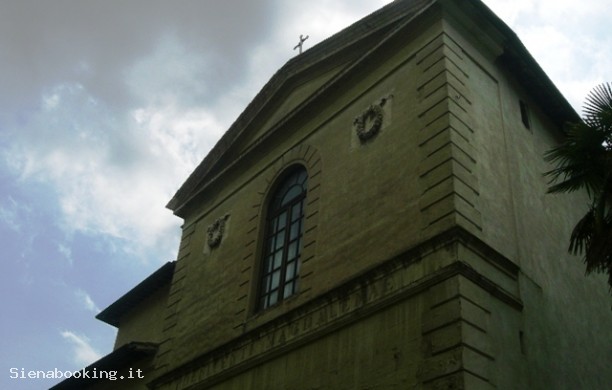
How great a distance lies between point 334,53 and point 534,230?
244 inches

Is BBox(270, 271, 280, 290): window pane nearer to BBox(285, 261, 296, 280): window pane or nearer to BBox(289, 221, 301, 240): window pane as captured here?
BBox(285, 261, 296, 280): window pane

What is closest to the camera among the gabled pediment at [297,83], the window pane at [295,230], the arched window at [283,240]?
the arched window at [283,240]

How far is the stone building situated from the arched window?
0.15 ft

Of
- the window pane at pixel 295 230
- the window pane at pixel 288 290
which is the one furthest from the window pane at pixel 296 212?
the window pane at pixel 288 290

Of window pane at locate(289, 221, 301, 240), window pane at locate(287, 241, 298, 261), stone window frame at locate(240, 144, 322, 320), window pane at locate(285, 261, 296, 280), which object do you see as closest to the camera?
stone window frame at locate(240, 144, 322, 320)

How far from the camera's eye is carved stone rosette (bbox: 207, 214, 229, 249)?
56.2 ft

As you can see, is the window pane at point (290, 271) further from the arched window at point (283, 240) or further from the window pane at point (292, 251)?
the window pane at point (292, 251)

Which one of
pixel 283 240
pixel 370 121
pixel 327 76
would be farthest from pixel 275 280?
pixel 327 76

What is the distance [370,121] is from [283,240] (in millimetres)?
3230

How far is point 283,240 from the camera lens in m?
15.0

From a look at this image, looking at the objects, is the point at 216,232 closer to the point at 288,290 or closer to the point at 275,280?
the point at 275,280

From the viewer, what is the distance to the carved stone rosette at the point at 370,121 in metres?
13.4

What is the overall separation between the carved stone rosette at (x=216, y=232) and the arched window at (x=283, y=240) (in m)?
1.79

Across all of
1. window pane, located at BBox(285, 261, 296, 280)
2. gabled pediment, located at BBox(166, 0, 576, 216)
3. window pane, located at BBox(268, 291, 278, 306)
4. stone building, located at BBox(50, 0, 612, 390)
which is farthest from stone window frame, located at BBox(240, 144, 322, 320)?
gabled pediment, located at BBox(166, 0, 576, 216)
